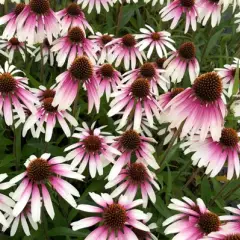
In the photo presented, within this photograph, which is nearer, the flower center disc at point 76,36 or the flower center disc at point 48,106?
the flower center disc at point 48,106

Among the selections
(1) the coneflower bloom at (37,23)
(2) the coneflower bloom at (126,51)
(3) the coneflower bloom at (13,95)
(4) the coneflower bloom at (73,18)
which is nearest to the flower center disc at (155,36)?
(2) the coneflower bloom at (126,51)

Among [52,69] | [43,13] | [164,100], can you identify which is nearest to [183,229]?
[164,100]

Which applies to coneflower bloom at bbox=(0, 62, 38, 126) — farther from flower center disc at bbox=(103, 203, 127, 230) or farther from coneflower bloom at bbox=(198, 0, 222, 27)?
coneflower bloom at bbox=(198, 0, 222, 27)

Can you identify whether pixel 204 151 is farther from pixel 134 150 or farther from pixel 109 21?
pixel 109 21

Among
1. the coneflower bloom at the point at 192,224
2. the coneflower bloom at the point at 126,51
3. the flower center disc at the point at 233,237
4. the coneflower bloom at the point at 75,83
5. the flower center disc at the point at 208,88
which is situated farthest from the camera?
the coneflower bloom at the point at 126,51

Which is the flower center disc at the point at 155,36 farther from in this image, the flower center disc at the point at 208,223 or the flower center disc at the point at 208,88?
the flower center disc at the point at 208,223

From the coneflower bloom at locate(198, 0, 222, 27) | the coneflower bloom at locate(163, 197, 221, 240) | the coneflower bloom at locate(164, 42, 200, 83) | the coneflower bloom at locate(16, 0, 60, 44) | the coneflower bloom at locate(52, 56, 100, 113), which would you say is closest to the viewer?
the coneflower bloom at locate(163, 197, 221, 240)

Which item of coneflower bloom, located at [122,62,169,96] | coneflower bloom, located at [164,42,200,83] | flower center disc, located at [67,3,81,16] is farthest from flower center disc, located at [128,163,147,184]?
flower center disc, located at [67,3,81,16]

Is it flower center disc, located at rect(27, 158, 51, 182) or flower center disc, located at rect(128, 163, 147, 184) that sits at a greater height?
flower center disc, located at rect(27, 158, 51, 182)
